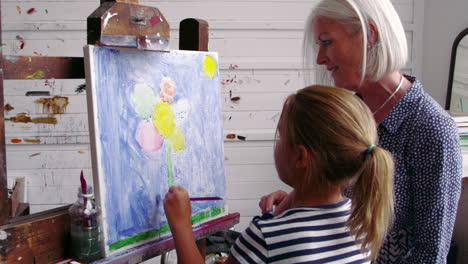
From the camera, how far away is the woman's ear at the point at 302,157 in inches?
39.6

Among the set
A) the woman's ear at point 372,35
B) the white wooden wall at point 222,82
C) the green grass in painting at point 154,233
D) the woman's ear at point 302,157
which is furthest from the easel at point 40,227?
the white wooden wall at point 222,82

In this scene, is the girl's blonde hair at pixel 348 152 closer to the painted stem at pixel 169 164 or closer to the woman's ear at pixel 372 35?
the woman's ear at pixel 372 35

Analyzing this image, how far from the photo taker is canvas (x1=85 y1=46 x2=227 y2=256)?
3.76ft

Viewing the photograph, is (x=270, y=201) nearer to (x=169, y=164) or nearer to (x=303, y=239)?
(x=169, y=164)

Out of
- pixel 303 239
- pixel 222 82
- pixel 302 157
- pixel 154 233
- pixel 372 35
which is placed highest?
pixel 372 35

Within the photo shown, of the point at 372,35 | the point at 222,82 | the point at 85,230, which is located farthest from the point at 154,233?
the point at 222,82

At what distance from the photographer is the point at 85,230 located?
1120mm

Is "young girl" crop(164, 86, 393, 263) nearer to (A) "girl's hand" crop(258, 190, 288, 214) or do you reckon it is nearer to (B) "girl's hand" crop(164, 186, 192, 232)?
(B) "girl's hand" crop(164, 186, 192, 232)

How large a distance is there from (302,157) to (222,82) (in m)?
2.24

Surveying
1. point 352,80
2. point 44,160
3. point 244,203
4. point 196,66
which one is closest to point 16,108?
point 44,160

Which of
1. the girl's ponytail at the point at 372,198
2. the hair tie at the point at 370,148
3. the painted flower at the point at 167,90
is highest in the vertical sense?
the painted flower at the point at 167,90

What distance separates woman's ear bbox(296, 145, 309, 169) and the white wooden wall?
221cm

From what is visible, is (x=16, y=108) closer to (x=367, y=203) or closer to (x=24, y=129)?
(x=24, y=129)

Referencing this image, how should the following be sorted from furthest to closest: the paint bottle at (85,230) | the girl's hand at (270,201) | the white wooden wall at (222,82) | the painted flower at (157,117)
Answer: the white wooden wall at (222,82), the girl's hand at (270,201), the painted flower at (157,117), the paint bottle at (85,230)
